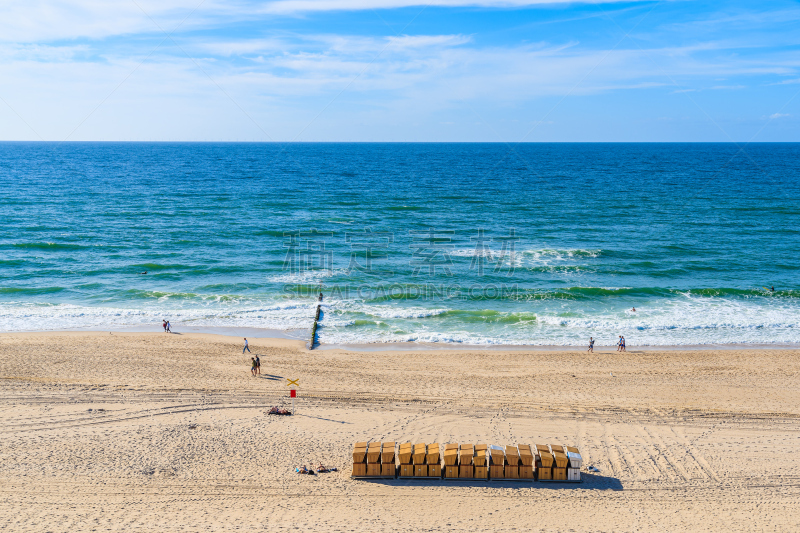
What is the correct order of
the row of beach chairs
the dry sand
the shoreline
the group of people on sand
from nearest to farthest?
1. the dry sand
2. the row of beach chairs
3. the group of people on sand
4. the shoreline

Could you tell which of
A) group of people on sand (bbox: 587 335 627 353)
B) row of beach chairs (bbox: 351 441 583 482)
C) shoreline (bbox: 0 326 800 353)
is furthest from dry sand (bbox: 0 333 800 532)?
shoreline (bbox: 0 326 800 353)

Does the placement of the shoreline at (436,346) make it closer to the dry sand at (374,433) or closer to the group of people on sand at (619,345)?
the group of people on sand at (619,345)

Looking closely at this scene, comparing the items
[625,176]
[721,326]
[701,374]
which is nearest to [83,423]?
[701,374]

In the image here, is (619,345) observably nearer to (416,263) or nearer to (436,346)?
(436,346)

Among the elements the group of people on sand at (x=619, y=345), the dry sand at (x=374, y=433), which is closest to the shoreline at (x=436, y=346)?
the group of people on sand at (x=619, y=345)

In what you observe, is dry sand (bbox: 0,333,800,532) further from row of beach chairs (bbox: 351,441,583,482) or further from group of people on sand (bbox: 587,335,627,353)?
group of people on sand (bbox: 587,335,627,353)

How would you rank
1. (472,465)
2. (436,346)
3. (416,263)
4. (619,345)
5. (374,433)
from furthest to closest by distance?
(416,263), (436,346), (619,345), (374,433), (472,465)

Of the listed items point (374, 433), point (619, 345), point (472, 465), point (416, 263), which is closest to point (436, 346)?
point (619, 345)
